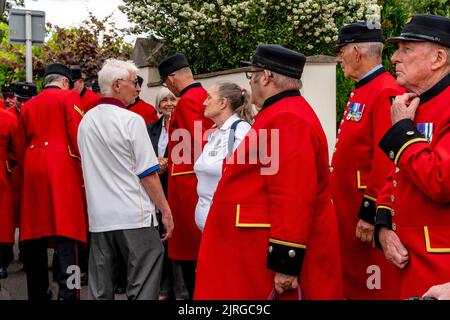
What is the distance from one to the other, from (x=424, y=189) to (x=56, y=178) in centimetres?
373

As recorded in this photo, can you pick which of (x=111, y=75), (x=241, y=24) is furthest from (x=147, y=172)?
(x=241, y=24)

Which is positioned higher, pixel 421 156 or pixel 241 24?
pixel 241 24

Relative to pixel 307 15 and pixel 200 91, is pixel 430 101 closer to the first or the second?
pixel 200 91

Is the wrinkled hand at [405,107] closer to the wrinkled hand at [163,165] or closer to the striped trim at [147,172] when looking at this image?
the striped trim at [147,172]

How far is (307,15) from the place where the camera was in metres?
10.6

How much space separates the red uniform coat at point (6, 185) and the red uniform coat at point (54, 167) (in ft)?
3.20

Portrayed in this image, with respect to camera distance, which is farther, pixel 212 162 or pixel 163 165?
pixel 163 165

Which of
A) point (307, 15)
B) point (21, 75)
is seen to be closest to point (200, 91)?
point (307, 15)

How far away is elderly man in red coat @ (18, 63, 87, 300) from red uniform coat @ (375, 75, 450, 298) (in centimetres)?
338

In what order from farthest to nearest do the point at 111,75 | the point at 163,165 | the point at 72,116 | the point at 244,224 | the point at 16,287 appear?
the point at 16,287 < the point at 163,165 < the point at 72,116 < the point at 111,75 < the point at 244,224

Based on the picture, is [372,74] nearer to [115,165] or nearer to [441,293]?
[115,165]

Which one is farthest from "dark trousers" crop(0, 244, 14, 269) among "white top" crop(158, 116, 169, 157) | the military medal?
the military medal

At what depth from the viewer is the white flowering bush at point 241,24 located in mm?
10508

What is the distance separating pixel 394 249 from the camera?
338cm
